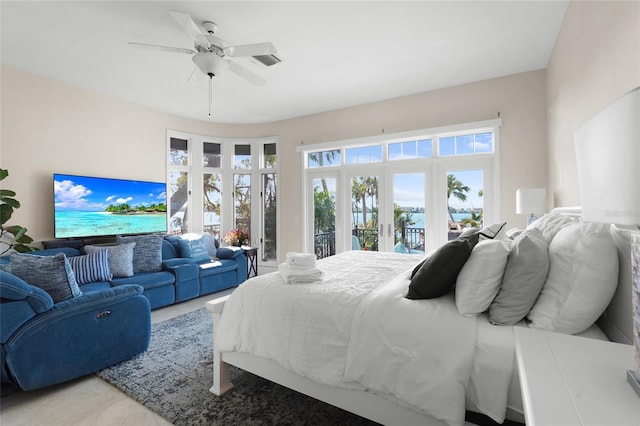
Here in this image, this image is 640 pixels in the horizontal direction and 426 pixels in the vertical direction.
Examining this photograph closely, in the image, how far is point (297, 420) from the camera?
73.0 inches

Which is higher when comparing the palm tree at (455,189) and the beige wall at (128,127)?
the beige wall at (128,127)

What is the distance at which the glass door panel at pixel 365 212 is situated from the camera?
4.97m

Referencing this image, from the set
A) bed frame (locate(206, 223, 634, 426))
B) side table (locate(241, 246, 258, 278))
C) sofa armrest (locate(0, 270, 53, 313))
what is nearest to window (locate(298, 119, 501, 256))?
side table (locate(241, 246, 258, 278))

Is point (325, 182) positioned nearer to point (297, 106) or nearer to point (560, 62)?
point (297, 106)

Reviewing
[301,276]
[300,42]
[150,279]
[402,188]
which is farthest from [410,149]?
[150,279]

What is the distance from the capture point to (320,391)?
1755 mm

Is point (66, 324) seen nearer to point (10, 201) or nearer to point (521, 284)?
point (10, 201)

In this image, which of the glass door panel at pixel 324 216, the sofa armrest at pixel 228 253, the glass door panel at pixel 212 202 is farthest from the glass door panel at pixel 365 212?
the glass door panel at pixel 212 202

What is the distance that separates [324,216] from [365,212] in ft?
2.60

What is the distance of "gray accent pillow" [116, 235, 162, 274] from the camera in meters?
4.14

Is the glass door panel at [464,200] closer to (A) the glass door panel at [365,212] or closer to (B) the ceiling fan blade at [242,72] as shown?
(A) the glass door panel at [365,212]

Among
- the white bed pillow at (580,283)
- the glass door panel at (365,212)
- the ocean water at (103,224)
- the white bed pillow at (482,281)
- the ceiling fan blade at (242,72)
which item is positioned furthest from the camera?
the glass door panel at (365,212)

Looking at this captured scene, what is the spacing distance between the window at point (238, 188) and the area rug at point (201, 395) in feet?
11.0

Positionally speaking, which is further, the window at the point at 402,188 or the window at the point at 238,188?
the window at the point at 238,188
